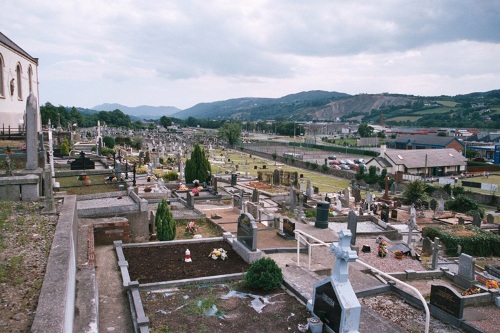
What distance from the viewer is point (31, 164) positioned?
13141 millimetres

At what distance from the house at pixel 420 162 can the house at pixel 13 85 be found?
40315 mm

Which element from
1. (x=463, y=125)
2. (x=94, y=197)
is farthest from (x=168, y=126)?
(x=94, y=197)

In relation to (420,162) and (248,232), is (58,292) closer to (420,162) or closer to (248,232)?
(248,232)

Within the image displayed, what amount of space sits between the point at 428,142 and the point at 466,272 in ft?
247

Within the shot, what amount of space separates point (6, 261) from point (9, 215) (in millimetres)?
3338

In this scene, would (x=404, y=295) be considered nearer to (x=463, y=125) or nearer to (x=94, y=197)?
(x=94, y=197)

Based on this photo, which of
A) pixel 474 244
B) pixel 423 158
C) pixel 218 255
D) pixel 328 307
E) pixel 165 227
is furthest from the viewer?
pixel 423 158

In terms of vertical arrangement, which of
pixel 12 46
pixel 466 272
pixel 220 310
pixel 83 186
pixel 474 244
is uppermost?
pixel 12 46

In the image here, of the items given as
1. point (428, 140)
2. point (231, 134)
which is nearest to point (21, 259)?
point (428, 140)

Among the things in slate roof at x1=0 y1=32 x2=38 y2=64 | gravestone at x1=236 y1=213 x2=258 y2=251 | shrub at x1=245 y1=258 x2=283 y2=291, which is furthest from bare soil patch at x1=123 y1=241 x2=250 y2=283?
slate roof at x1=0 y1=32 x2=38 y2=64

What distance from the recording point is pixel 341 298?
22.7ft

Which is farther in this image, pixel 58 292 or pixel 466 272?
pixel 466 272

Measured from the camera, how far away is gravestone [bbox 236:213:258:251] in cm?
1069

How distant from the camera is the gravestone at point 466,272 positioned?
12930 millimetres
